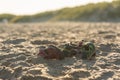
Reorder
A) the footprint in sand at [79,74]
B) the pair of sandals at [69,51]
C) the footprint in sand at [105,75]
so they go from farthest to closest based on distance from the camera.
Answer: the pair of sandals at [69,51], the footprint in sand at [79,74], the footprint in sand at [105,75]

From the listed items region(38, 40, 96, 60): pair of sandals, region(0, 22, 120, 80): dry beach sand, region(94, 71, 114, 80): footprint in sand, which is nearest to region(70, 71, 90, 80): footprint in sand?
region(0, 22, 120, 80): dry beach sand

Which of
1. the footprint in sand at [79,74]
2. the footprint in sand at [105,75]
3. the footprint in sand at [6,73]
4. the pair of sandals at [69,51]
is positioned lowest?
the footprint in sand at [105,75]

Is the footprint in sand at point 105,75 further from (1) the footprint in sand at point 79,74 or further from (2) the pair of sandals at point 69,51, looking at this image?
(2) the pair of sandals at point 69,51

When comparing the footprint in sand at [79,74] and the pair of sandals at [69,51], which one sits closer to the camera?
the footprint in sand at [79,74]

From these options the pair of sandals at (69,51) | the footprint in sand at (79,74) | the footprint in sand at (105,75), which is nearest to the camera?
the footprint in sand at (105,75)

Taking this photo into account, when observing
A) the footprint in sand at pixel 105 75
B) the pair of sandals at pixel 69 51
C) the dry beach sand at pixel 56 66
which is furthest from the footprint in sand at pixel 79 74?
the pair of sandals at pixel 69 51

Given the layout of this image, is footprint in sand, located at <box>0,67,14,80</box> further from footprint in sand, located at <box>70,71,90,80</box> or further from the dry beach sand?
footprint in sand, located at <box>70,71,90,80</box>

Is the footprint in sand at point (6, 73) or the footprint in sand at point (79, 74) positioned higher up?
the footprint in sand at point (6, 73)

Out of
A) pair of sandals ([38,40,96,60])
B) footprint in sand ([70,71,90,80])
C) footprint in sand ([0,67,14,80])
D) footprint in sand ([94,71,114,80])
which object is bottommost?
footprint in sand ([94,71,114,80])

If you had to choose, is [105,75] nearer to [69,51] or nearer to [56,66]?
[56,66]
